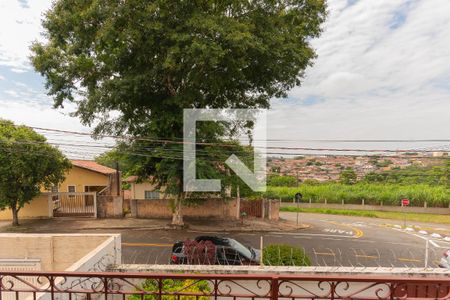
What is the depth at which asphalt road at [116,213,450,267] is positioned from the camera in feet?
36.9

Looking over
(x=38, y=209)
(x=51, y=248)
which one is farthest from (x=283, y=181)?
(x=51, y=248)

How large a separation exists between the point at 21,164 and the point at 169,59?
9.98 metres

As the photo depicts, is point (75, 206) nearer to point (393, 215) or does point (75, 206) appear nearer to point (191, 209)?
point (191, 209)

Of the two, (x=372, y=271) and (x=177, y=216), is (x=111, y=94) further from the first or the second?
(x=372, y=271)

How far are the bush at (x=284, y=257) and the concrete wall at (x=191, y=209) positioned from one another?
36.2 feet

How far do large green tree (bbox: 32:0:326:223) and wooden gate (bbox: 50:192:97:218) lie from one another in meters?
5.30

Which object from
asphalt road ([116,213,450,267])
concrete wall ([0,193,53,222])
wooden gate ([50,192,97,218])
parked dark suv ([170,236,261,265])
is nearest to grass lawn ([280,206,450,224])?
asphalt road ([116,213,450,267])

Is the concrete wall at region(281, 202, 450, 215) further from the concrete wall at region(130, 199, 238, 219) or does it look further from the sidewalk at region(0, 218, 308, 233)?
the concrete wall at region(130, 199, 238, 219)

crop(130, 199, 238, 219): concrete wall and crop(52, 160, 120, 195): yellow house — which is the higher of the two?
crop(52, 160, 120, 195): yellow house

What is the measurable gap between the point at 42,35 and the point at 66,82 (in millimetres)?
2176

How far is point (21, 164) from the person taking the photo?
1429 cm

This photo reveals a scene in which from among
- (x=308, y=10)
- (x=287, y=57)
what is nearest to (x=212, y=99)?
(x=287, y=57)

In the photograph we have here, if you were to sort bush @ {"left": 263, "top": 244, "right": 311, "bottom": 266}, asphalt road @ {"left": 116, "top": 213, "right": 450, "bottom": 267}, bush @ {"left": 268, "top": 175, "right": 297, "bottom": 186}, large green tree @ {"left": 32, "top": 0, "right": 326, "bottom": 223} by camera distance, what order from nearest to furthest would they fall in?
bush @ {"left": 263, "top": 244, "right": 311, "bottom": 266} → large green tree @ {"left": 32, "top": 0, "right": 326, "bottom": 223} → asphalt road @ {"left": 116, "top": 213, "right": 450, "bottom": 267} → bush @ {"left": 268, "top": 175, "right": 297, "bottom": 186}

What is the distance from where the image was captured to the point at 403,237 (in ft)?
54.0
